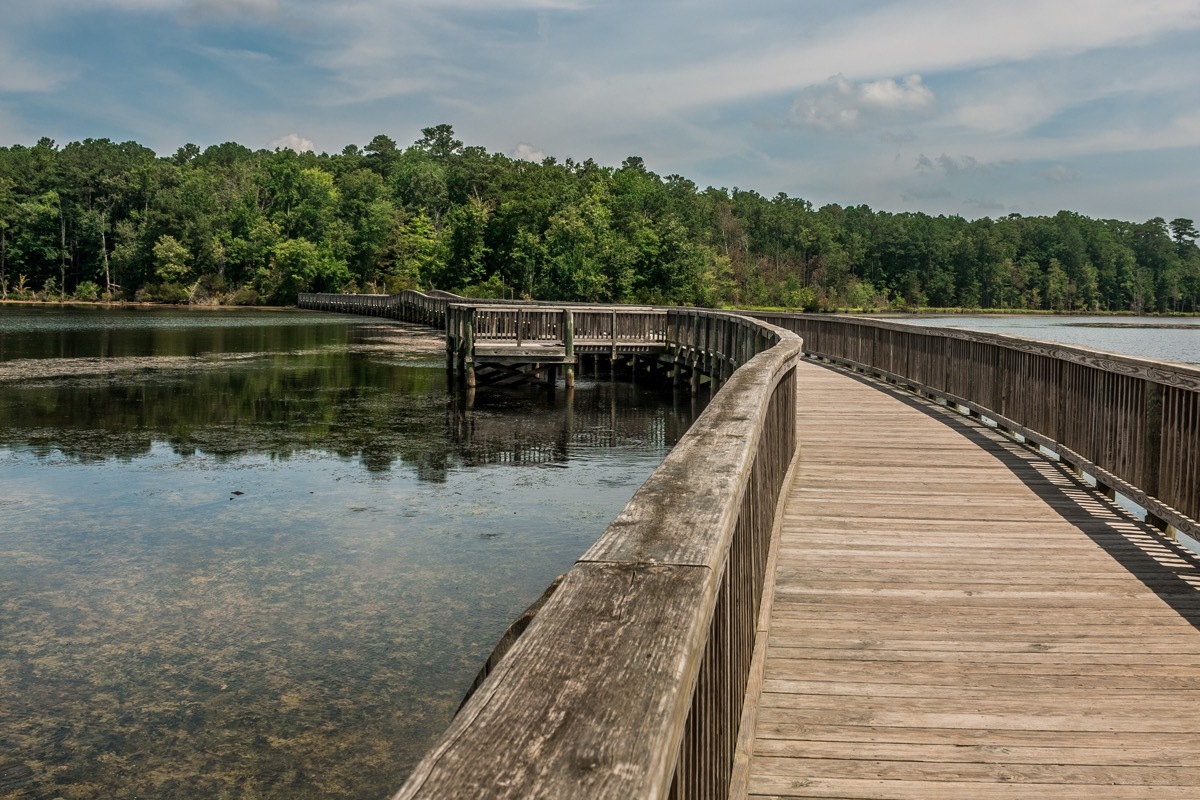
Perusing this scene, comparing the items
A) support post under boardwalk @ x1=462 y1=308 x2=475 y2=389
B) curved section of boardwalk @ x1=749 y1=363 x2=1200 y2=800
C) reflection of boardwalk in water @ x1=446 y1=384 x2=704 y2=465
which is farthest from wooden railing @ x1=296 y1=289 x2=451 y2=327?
curved section of boardwalk @ x1=749 y1=363 x2=1200 y2=800

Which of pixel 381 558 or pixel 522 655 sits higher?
pixel 522 655

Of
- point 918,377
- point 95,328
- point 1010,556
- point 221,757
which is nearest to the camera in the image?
point 221,757

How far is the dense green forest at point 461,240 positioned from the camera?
7969cm

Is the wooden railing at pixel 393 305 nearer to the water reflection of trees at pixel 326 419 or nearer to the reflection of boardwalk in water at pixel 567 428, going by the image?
the water reflection of trees at pixel 326 419

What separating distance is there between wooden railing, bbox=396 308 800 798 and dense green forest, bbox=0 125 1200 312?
7331 cm

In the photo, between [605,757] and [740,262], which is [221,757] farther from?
[740,262]

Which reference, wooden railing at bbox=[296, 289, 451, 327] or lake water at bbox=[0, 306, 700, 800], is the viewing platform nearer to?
lake water at bbox=[0, 306, 700, 800]

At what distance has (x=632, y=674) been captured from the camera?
5.13 feet

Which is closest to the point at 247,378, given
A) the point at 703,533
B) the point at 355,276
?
the point at 703,533

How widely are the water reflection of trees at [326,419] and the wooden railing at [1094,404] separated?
212 inches

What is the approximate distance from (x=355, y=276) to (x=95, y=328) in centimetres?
5693

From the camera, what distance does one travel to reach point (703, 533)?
93.7 inches

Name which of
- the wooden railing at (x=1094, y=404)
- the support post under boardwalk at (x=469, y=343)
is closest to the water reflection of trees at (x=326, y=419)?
the support post under boardwalk at (x=469, y=343)

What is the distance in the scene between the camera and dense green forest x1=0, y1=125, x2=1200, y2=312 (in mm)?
79688
